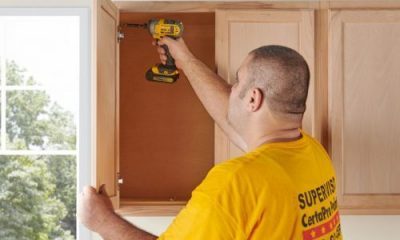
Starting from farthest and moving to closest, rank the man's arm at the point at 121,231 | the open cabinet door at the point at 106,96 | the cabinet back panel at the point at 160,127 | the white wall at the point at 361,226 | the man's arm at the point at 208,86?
the white wall at the point at 361,226, the cabinet back panel at the point at 160,127, the man's arm at the point at 208,86, the open cabinet door at the point at 106,96, the man's arm at the point at 121,231

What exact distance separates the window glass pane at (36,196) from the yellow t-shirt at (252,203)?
163 inches

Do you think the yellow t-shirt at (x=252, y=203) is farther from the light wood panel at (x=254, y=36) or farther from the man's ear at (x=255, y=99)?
the light wood panel at (x=254, y=36)

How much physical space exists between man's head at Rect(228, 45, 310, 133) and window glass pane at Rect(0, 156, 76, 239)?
4.08 meters

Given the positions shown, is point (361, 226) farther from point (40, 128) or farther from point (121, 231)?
point (40, 128)

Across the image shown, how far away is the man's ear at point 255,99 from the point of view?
1767 millimetres

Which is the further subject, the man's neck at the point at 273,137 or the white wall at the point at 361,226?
the white wall at the point at 361,226

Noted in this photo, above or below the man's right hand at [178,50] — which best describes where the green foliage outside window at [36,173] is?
below

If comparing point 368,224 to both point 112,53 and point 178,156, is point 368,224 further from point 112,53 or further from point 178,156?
point 112,53

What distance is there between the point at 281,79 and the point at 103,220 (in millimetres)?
630

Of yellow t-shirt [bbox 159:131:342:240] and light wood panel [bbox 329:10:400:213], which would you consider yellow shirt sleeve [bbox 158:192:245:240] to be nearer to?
yellow t-shirt [bbox 159:131:342:240]

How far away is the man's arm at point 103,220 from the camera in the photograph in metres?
1.88

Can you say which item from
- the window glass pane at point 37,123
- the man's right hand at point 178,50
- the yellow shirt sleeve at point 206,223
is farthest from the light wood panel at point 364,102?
the window glass pane at point 37,123

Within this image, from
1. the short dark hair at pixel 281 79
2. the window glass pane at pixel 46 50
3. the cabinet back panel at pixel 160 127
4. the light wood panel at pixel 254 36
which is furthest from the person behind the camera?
the window glass pane at pixel 46 50

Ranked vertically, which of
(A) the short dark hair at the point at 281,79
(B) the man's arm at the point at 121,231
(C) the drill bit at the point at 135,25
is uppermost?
(C) the drill bit at the point at 135,25
